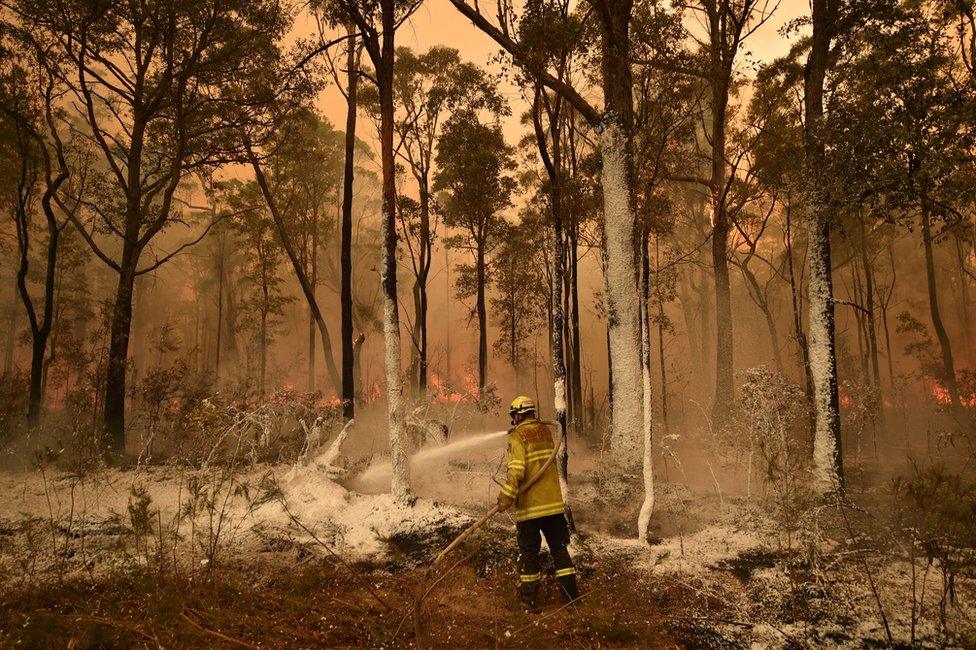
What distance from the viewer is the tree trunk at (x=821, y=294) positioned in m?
7.79

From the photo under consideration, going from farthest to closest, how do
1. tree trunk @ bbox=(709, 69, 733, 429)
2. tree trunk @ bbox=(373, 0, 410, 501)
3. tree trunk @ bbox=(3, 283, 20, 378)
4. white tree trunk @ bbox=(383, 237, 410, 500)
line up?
tree trunk @ bbox=(3, 283, 20, 378), tree trunk @ bbox=(709, 69, 733, 429), white tree trunk @ bbox=(383, 237, 410, 500), tree trunk @ bbox=(373, 0, 410, 501)

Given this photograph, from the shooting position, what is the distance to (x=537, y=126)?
26.2 ft

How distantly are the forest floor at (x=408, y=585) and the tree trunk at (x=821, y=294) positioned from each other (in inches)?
66.4

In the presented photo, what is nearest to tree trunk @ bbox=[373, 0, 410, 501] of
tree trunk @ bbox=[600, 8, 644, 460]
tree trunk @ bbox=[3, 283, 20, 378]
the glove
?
the glove

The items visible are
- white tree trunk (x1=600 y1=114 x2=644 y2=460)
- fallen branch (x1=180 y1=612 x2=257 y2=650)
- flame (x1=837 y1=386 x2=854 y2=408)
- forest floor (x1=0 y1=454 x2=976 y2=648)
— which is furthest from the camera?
flame (x1=837 y1=386 x2=854 y2=408)

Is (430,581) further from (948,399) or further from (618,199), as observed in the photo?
(948,399)

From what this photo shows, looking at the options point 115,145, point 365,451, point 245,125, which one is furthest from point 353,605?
point 115,145

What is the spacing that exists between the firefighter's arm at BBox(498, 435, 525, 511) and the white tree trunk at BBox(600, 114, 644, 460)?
3.83 metres

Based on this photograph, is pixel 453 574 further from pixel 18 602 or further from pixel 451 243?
pixel 451 243

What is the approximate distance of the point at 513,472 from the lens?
5016mm

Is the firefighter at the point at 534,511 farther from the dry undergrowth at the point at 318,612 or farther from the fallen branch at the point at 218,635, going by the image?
the fallen branch at the point at 218,635

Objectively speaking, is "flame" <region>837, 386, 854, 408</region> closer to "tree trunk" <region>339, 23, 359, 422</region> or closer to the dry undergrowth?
the dry undergrowth

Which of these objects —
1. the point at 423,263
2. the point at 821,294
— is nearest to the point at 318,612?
the point at 821,294

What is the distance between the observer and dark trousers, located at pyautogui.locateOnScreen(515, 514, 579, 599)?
4.86 meters
